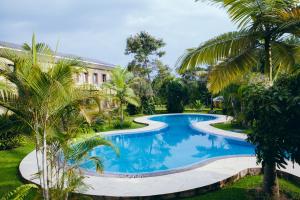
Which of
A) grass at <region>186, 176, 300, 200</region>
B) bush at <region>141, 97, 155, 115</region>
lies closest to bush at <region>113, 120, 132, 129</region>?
bush at <region>141, 97, 155, 115</region>

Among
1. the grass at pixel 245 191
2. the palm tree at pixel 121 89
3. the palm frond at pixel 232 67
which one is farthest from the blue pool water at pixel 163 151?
the palm frond at pixel 232 67

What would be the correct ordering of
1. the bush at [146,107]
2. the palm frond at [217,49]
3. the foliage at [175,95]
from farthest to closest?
the foliage at [175,95]
the bush at [146,107]
the palm frond at [217,49]

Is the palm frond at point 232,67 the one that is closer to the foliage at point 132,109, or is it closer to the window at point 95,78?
the foliage at point 132,109

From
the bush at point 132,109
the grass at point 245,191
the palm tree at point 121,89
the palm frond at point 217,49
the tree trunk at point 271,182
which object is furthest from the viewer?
the bush at point 132,109

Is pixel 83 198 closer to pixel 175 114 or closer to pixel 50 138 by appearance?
pixel 50 138

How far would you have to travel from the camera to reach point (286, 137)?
4578 mm

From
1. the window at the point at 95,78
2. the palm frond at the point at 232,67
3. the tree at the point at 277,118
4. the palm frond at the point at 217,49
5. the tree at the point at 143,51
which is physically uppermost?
the tree at the point at 143,51

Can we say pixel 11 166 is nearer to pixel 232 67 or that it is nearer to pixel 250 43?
pixel 232 67

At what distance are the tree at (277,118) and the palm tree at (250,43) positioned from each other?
35.7 inches

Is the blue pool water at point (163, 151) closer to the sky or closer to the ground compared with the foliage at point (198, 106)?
closer to the ground

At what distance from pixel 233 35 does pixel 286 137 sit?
2.72m

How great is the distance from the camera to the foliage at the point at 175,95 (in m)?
29.4

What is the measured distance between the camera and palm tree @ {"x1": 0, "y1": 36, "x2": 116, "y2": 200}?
414 cm

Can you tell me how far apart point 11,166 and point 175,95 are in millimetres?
21714
